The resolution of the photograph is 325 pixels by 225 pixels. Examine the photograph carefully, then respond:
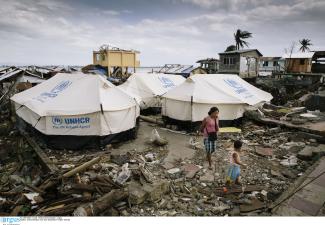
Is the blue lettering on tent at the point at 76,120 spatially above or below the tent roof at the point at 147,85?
below

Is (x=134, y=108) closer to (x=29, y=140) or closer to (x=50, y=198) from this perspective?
(x=29, y=140)

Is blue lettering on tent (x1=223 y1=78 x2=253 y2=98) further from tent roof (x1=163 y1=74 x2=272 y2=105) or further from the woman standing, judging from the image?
the woman standing

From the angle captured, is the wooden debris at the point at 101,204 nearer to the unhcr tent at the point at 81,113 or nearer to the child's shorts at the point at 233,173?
the child's shorts at the point at 233,173

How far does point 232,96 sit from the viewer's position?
1023 centimetres

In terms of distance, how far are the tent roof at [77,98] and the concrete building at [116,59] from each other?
712 inches

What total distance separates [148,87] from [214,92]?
509 cm

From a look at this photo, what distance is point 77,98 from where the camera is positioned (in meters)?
8.05

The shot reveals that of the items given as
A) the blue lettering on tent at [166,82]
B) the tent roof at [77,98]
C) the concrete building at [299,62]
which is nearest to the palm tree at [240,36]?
the concrete building at [299,62]

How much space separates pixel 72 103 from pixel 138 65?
22.5m

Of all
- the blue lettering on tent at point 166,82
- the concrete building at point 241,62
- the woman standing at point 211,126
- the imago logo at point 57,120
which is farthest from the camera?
the concrete building at point 241,62

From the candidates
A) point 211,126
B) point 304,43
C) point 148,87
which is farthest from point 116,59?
point 304,43

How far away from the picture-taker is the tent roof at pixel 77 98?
7688mm

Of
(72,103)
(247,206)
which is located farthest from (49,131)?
(247,206)

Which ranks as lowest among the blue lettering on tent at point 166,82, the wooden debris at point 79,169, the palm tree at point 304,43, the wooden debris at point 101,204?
the wooden debris at point 101,204
